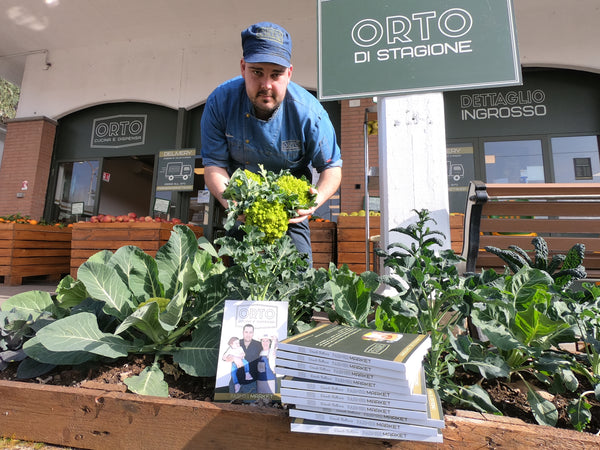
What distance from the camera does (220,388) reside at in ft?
2.74

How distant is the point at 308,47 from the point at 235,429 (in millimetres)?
6731

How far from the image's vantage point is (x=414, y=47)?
1.50 metres

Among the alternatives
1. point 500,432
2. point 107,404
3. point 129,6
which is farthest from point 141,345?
point 129,6

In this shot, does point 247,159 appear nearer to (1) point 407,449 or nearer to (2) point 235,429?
(2) point 235,429

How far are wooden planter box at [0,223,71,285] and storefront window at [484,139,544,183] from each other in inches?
295

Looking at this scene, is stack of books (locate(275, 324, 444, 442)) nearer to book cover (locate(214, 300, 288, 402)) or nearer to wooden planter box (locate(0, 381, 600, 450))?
wooden planter box (locate(0, 381, 600, 450))

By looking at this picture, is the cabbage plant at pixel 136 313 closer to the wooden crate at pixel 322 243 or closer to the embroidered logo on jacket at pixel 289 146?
the embroidered logo on jacket at pixel 289 146

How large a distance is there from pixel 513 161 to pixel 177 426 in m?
6.41

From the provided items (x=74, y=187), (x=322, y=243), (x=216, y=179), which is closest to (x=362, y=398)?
(x=216, y=179)

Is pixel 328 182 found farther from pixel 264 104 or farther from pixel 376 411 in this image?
pixel 376 411

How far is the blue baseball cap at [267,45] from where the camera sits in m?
1.29

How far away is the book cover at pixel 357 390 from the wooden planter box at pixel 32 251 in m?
6.16

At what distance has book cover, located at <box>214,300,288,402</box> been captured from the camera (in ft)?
2.73

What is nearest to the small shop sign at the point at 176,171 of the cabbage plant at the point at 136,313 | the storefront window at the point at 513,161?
the storefront window at the point at 513,161
